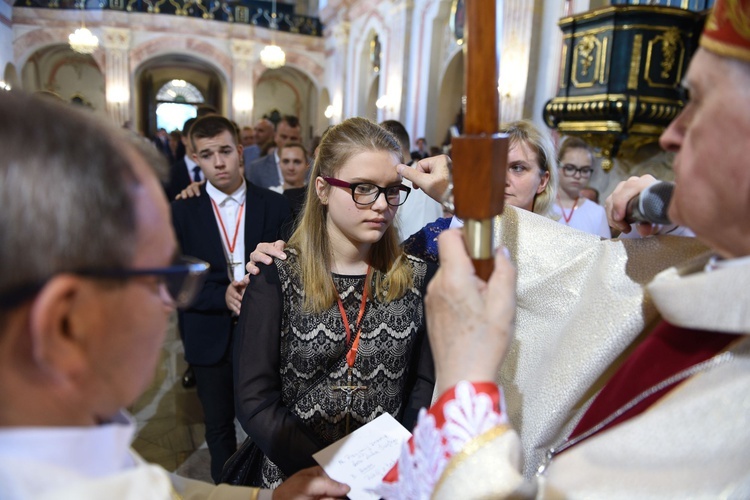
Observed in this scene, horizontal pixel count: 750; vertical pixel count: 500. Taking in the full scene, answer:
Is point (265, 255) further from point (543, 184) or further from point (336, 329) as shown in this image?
point (543, 184)

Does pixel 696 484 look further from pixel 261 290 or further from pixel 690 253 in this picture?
pixel 261 290

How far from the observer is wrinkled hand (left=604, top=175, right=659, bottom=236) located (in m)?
1.18

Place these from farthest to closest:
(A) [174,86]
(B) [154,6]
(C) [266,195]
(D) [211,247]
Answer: (A) [174,86] → (B) [154,6] → (C) [266,195] → (D) [211,247]

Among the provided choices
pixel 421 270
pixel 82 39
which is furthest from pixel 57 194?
pixel 82 39

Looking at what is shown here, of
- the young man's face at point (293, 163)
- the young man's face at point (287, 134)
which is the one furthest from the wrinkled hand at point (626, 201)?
the young man's face at point (287, 134)

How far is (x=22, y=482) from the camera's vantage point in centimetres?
54

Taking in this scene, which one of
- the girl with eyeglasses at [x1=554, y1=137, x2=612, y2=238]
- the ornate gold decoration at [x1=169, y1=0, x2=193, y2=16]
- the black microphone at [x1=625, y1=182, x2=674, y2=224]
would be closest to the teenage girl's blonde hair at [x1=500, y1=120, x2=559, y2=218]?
the black microphone at [x1=625, y1=182, x2=674, y2=224]

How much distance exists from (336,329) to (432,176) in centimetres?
53

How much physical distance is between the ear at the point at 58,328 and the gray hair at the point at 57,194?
0.02 m

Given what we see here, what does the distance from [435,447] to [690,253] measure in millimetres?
668

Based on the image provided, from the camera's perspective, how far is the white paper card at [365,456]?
4.17ft

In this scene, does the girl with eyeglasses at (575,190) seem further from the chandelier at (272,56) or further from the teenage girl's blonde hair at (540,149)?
the chandelier at (272,56)

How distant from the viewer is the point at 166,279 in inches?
26.2

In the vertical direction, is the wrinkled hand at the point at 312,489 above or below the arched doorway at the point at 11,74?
below
